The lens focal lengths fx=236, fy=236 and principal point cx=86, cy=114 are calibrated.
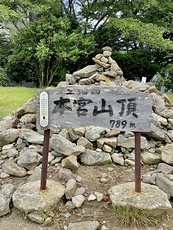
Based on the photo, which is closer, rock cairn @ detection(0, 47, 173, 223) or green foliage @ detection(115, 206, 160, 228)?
green foliage @ detection(115, 206, 160, 228)

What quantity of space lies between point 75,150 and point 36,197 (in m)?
0.78

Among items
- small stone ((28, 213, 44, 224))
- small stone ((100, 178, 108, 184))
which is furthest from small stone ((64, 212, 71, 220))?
small stone ((100, 178, 108, 184))

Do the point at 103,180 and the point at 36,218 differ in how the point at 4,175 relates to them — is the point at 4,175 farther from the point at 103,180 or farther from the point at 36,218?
the point at 103,180

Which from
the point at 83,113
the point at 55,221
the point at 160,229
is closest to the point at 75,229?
the point at 55,221

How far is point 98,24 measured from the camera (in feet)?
36.8

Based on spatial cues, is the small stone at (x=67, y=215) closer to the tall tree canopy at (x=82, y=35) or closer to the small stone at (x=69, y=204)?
the small stone at (x=69, y=204)

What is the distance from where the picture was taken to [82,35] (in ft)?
32.3

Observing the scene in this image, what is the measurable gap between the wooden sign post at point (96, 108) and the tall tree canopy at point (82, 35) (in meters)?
6.95

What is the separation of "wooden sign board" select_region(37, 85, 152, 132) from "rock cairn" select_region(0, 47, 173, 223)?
0.68 m

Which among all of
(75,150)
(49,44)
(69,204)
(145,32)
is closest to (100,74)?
(75,150)

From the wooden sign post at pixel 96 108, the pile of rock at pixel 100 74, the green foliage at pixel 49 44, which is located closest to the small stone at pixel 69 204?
A: the wooden sign post at pixel 96 108

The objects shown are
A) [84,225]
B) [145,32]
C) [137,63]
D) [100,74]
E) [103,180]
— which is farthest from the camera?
[137,63]

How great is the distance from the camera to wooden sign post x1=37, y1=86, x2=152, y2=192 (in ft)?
6.80

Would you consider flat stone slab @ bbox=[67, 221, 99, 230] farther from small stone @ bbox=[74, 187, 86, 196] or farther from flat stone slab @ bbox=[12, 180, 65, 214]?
small stone @ bbox=[74, 187, 86, 196]
